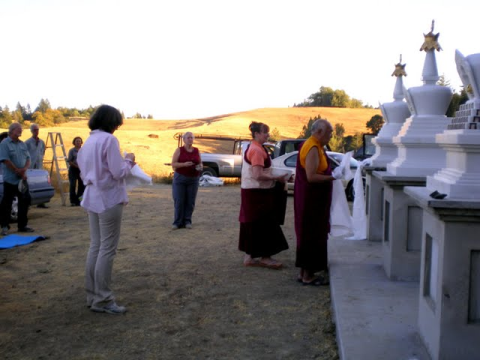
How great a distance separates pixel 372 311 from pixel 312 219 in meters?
1.58

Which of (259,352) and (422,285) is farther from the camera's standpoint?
(259,352)

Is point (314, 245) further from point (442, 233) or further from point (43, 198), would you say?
point (43, 198)

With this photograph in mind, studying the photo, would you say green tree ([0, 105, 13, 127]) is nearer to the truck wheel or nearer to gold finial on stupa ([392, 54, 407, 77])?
the truck wheel

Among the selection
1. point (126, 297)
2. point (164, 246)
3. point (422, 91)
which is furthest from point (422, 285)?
point (164, 246)

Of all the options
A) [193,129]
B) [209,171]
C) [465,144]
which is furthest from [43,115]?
[465,144]

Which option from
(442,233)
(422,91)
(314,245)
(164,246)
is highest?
(422,91)

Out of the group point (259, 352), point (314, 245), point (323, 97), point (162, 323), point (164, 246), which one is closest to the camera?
point (259, 352)

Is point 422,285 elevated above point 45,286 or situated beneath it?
elevated above

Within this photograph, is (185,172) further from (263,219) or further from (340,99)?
(340,99)

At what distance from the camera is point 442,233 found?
141 inches

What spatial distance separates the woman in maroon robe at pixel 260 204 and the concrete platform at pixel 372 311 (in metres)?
0.80

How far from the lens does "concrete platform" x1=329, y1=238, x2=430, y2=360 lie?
397 centimetres

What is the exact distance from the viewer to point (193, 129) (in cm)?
5844

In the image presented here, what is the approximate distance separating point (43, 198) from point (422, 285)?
9802mm
